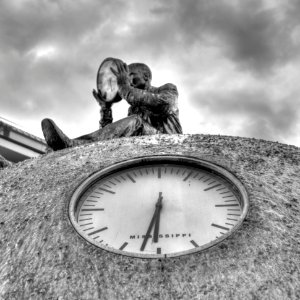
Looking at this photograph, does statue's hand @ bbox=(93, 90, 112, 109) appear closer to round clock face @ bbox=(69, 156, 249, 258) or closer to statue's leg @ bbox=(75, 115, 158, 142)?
statue's leg @ bbox=(75, 115, 158, 142)

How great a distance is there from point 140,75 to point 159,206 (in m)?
2.19

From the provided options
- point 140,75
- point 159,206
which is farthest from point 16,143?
point 159,206

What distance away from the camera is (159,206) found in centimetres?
366

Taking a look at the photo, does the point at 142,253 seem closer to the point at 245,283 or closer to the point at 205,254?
the point at 205,254

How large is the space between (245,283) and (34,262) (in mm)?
1071

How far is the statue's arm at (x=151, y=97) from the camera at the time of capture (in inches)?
202

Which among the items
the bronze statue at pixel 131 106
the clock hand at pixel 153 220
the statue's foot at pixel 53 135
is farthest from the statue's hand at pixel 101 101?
the clock hand at pixel 153 220

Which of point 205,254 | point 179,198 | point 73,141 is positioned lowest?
point 205,254

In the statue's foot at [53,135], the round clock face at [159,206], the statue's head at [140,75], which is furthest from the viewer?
the statue's head at [140,75]

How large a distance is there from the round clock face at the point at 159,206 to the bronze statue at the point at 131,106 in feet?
3.13

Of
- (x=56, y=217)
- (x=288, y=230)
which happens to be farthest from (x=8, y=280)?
(x=288, y=230)

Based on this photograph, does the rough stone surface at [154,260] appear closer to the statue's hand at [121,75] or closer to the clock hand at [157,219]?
the clock hand at [157,219]

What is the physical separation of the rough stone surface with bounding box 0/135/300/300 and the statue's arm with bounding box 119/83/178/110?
941mm

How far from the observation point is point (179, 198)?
3725 mm
